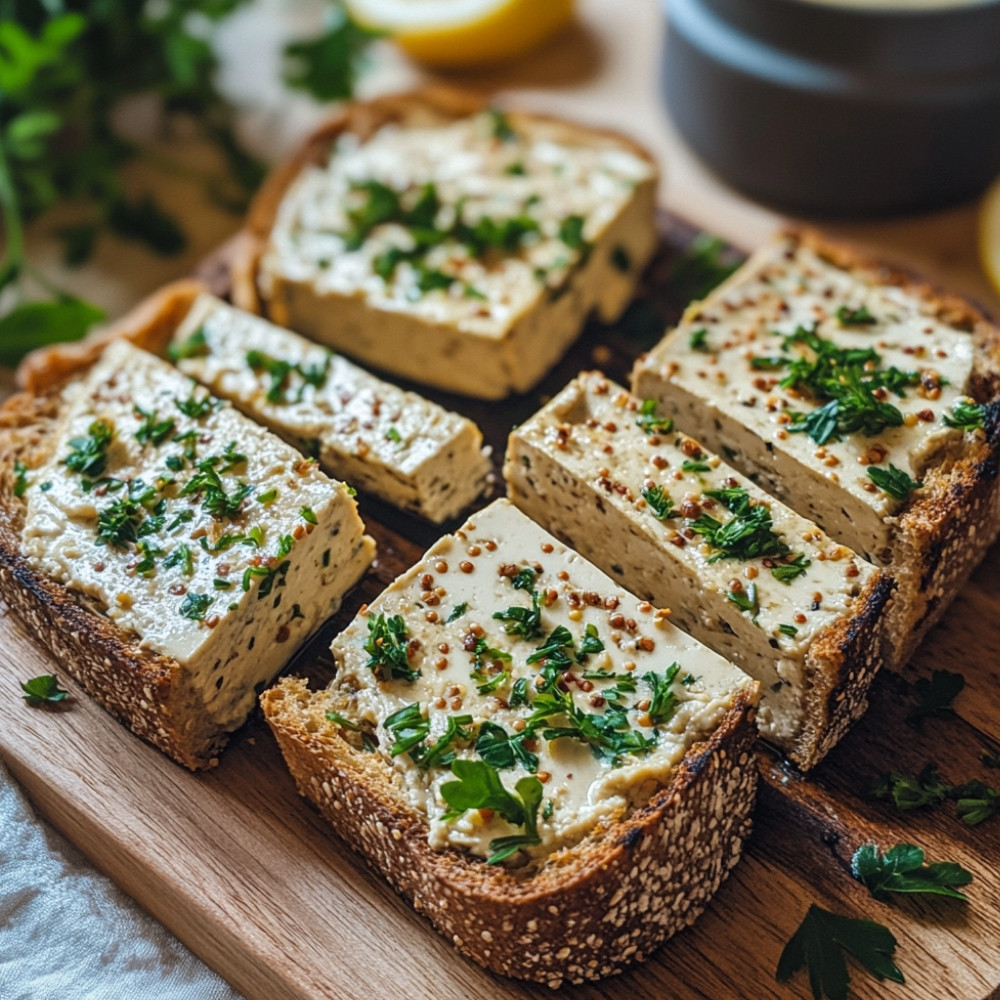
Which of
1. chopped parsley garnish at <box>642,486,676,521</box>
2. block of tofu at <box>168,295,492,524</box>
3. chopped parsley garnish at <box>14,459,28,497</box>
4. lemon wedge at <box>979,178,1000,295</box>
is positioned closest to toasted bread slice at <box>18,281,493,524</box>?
block of tofu at <box>168,295,492,524</box>

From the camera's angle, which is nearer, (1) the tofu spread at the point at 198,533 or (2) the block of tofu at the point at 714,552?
(2) the block of tofu at the point at 714,552

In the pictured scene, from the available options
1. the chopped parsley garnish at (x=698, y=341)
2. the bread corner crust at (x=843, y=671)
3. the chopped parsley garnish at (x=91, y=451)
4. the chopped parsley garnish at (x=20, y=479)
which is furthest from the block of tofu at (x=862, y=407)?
the chopped parsley garnish at (x=20, y=479)

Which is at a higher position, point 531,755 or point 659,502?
point 659,502

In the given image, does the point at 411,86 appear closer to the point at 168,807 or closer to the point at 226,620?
the point at 226,620

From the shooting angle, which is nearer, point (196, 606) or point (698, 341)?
point (196, 606)

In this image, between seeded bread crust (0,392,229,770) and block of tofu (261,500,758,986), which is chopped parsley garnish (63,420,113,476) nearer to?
seeded bread crust (0,392,229,770)

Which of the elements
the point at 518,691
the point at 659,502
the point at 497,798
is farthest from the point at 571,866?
the point at 659,502

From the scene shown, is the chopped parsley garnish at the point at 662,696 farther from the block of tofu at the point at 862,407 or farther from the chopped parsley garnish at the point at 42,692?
the chopped parsley garnish at the point at 42,692

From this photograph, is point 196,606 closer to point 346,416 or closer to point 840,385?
point 346,416
